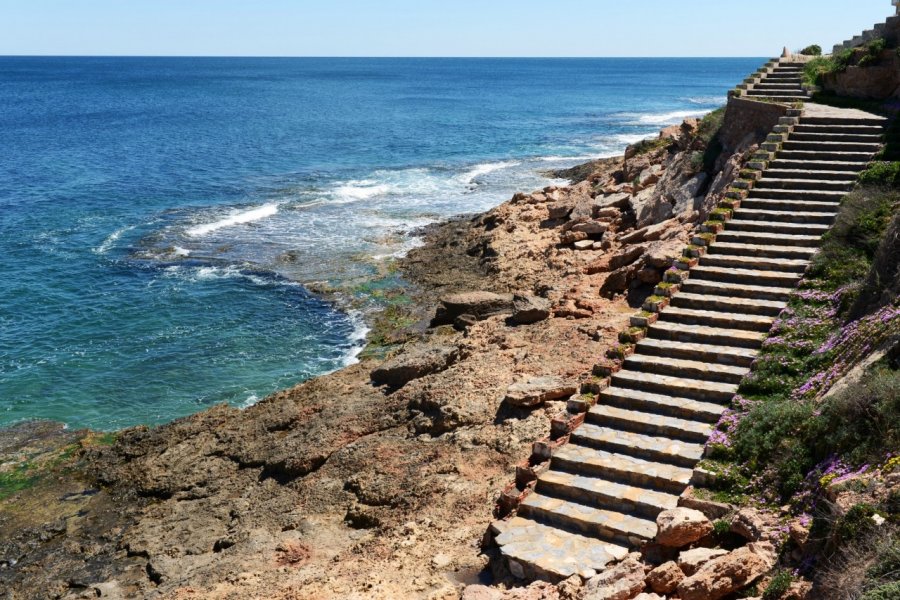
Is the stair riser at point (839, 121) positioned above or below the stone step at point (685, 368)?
above

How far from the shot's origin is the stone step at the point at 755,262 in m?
18.0

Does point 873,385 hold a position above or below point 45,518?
above

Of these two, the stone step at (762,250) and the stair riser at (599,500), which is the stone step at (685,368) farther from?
the stone step at (762,250)

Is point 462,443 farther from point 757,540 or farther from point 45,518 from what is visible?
point 45,518

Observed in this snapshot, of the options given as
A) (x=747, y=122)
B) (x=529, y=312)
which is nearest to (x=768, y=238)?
(x=529, y=312)

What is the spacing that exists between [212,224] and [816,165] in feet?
106

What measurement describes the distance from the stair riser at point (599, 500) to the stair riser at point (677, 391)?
287 centimetres

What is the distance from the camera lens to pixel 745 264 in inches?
725

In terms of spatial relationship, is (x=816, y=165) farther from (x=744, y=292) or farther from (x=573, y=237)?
(x=573, y=237)

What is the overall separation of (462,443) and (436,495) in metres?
1.65

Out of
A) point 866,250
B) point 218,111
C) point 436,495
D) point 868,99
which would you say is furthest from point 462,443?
point 218,111

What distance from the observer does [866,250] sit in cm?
1739

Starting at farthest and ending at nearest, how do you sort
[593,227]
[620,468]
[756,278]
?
[593,227] → [756,278] → [620,468]

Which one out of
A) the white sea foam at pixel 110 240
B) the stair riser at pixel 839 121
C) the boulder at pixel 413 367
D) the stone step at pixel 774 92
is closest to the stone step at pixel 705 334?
the boulder at pixel 413 367
